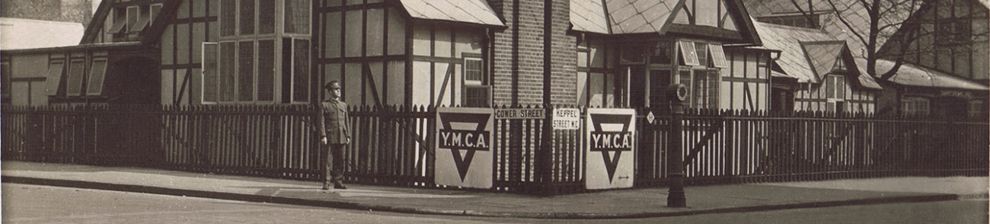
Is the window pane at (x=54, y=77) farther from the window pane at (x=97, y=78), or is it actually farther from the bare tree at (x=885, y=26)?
the bare tree at (x=885, y=26)

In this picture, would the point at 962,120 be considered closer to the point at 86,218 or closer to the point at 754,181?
the point at 754,181

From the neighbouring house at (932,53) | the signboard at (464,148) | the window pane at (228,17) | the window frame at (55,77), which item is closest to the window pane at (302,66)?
the window pane at (228,17)

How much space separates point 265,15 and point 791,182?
10537 millimetres

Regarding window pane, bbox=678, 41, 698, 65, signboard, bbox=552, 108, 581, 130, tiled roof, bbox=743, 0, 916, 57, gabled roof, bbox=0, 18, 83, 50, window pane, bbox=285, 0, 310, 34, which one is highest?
tiled roof, bbox=743, 0, 916, 57

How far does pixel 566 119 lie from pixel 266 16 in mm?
8989

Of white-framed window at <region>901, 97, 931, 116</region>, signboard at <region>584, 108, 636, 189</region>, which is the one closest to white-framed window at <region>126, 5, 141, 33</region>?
signboard at <region>584, 108, 636, 189</region>

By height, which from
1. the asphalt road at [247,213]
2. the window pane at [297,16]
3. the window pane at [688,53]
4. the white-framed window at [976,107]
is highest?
the window pane at [297,16]

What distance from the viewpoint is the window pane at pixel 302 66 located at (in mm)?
23984

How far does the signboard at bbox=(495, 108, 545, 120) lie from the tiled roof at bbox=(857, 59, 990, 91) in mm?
16600

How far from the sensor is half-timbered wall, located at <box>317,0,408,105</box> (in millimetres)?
22281

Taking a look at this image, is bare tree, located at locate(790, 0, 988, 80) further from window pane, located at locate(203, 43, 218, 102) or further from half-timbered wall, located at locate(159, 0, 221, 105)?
half-timbered wall, located at locate(159, 0, 221, 105)

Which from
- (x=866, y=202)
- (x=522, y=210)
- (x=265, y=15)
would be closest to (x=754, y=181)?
(x=866, y=202)

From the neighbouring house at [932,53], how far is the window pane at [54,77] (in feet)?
69.5

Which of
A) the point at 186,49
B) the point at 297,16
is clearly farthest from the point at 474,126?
the point at 186,49
